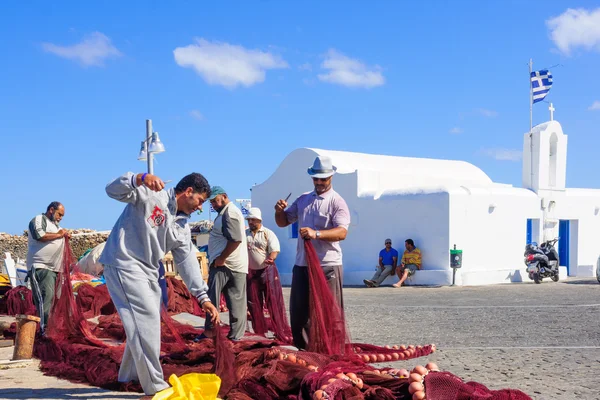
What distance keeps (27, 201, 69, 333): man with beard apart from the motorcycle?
1459 cm

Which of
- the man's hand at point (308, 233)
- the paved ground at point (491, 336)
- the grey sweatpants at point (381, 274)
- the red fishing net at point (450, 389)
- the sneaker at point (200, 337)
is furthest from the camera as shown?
the grey sweatpants at point (381, 274)

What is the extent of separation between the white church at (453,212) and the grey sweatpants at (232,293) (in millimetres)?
12380

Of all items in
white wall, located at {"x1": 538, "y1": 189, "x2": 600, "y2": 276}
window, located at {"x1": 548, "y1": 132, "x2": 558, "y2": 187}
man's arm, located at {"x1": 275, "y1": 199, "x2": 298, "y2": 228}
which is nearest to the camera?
man's arm, located at {"x1": 275, "y1": 199, "x2": 298, "y2": 228}

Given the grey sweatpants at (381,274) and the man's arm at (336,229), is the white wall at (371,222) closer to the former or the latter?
the grey sweatpants at (381,274)

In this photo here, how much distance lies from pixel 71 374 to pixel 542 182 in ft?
64.7

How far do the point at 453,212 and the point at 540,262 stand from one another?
3196 millimetres

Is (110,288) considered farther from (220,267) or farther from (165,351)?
(220,267)

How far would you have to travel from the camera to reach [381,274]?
20.0m

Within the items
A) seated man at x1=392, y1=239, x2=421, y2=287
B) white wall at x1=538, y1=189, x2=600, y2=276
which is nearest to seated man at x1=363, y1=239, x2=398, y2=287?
seated man at x1=392, y1=239, x2=421, y2=287

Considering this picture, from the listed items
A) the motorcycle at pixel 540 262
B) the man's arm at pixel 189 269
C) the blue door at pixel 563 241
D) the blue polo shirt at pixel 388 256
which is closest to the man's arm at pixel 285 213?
the man's arm at pixel 189 269

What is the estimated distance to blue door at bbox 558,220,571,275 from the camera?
2467cm

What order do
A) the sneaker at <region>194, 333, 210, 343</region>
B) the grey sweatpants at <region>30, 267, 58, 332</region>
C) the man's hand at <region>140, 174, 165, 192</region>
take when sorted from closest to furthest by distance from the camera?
the man's hand at <region>140, 174, 165, 192</region>
the sneaker at <region>194, 333, 210, 343</region>
the grey sweatpants at <region>30, 267, 58, 332</region>

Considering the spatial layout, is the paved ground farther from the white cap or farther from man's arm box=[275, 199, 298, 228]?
the white cap

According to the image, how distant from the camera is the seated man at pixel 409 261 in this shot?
19.8 metres
